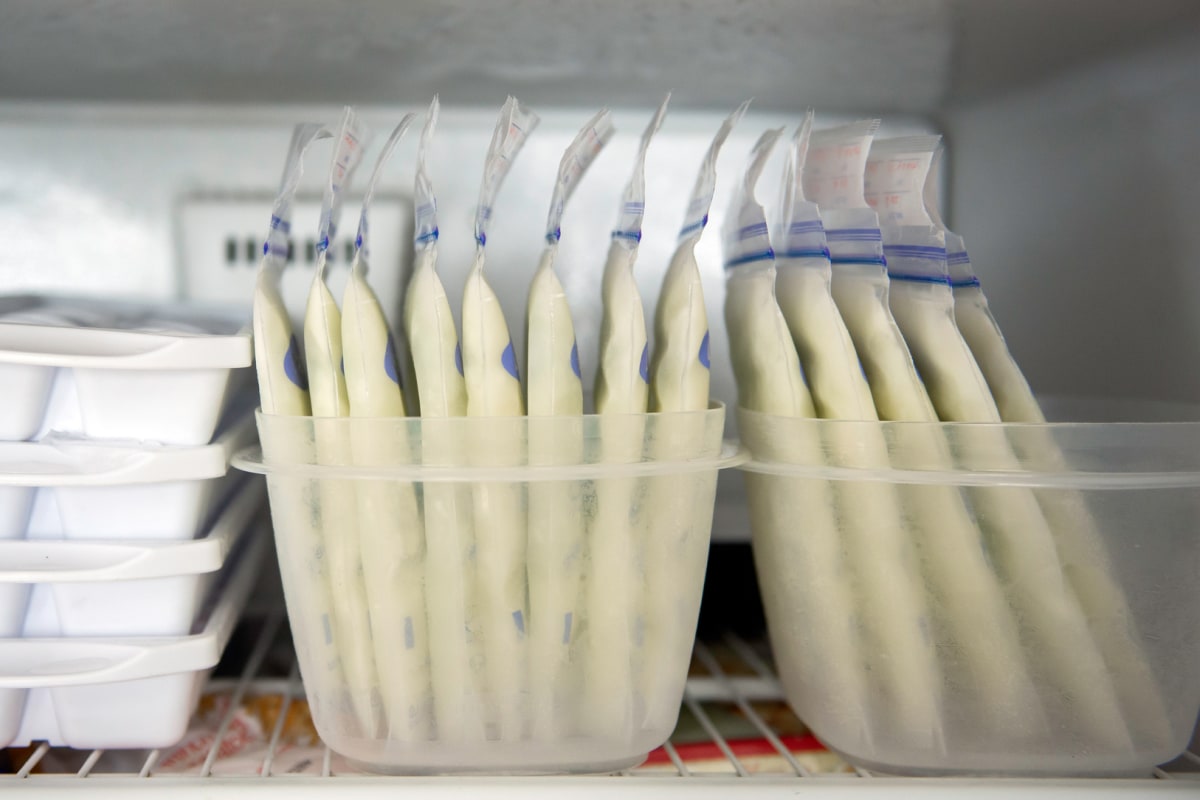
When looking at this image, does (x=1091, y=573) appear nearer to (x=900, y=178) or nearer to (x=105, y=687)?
(x=900, y=178)

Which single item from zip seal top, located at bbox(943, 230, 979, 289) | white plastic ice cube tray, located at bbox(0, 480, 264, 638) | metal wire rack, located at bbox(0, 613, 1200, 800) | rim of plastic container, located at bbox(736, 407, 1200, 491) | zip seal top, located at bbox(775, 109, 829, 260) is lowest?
metal wire rack, located at bbox(0, 613, 1200, 800)

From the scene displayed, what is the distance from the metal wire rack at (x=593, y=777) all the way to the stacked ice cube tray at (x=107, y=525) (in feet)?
0.13

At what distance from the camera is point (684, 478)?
0.56 m

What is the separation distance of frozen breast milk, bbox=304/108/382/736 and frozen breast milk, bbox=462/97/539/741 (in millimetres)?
73

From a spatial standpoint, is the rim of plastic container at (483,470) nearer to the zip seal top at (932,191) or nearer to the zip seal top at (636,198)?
the zip seal top at (636,198)

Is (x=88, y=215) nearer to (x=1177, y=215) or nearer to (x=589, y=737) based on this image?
(x=589, y=737)

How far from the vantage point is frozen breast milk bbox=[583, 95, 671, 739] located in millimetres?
544

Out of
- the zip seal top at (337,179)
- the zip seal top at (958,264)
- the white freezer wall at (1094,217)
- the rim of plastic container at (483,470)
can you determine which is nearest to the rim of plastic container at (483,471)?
the rim of plastic container at (483,470)

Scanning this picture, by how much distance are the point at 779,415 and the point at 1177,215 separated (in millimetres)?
375

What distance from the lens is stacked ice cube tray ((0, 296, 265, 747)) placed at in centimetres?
53

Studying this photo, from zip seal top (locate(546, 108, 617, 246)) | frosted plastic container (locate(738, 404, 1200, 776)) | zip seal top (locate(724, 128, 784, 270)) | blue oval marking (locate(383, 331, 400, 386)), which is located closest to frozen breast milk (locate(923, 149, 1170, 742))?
frosted plastic container (locate(738, 404, 1200, 776))

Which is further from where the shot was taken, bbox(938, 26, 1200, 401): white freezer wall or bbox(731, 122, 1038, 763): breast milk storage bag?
bbox(938, 26, 1200, 401): white freezer wall

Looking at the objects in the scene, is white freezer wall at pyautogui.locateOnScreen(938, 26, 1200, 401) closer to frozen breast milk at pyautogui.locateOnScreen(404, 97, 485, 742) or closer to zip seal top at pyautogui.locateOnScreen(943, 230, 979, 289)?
zip seal top at pyautogui.locateOnScreen(943, 230, 979, 289)

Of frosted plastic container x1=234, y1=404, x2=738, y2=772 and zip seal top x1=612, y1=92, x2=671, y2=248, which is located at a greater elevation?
zip seal top x1=612, y1=92, x2=671, y2=248
